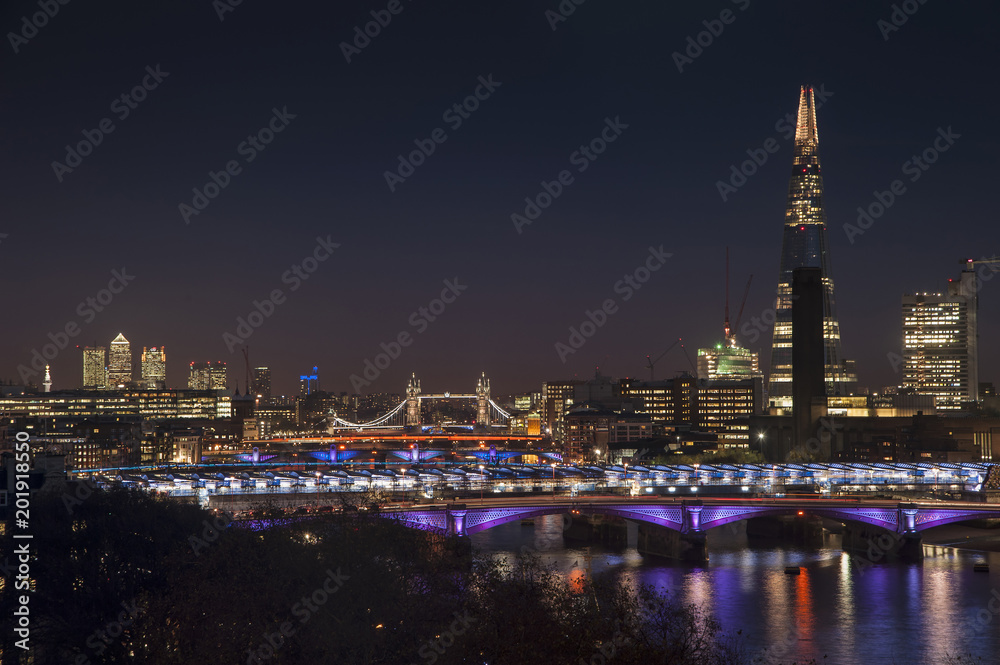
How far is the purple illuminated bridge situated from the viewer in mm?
49594

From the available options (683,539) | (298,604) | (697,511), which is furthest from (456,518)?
(298,604)

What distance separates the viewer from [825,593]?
40469mm

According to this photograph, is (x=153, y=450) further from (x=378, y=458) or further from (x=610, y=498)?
(x=610, y=498)

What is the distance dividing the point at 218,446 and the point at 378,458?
2085cm

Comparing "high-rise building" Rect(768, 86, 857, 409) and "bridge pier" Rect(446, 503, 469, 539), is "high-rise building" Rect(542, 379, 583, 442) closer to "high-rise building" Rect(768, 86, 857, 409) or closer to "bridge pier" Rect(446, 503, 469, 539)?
"high-rise building" Rect(768, 86, 857, 409)

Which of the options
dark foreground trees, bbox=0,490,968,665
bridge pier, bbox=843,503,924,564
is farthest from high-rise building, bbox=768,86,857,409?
dark foreground trees, bbox=0,490,968,665

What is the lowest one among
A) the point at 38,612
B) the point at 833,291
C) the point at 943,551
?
the point at 943,551

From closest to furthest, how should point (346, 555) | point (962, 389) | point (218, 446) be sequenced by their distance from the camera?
1. point (346, 555)
2. point (218, 446)
3. point (962, 389)

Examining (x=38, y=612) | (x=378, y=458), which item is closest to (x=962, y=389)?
(x=378, y=458)

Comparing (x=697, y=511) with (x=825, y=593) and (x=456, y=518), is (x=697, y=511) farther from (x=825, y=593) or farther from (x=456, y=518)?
(x=825, y=593)

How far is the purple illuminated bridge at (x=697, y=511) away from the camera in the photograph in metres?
49.6

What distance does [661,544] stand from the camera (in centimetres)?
5212

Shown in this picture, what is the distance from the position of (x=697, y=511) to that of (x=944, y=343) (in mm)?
153318

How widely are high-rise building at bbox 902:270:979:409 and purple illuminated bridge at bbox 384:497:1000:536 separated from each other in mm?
137917
